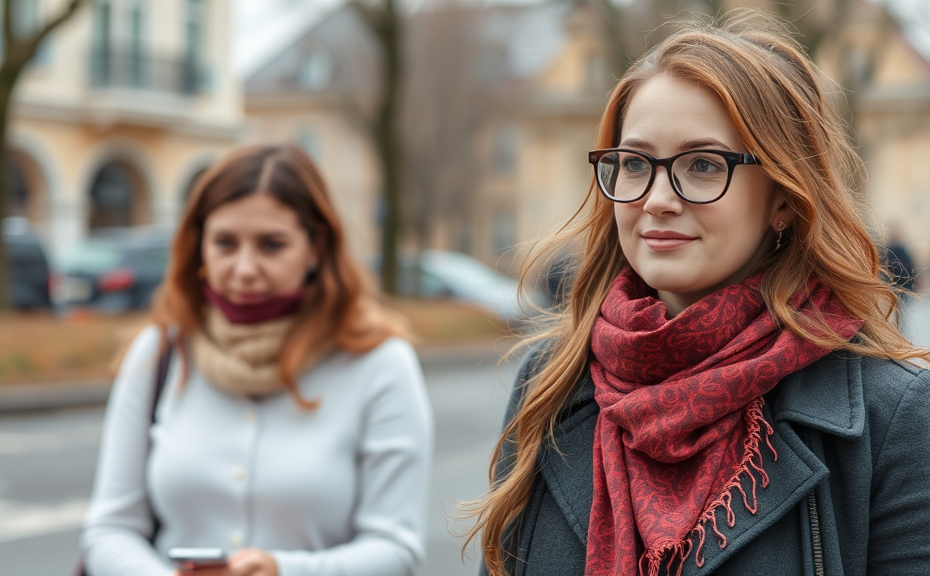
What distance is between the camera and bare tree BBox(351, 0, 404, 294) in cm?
2028

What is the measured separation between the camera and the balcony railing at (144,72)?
99.3ft

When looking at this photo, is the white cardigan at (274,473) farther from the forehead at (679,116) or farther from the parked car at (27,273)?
the parked car at (27,273)

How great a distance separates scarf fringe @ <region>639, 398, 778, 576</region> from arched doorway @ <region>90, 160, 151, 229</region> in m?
31.1

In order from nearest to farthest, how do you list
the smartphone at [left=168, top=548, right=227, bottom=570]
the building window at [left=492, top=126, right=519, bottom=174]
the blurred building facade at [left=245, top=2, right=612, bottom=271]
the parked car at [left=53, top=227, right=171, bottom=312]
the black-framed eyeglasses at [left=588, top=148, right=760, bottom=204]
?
the black-framed eyeglasses at [left=588, top=148, right=760, bottom=204]
the smartphone at [left=168, top=548, right=227, bottom=570]
the parked car at [left=53, top=227, right=171, bottom=312]
the blurred building facade at [left=245, top=2, right=612, bottom=271]
the building window at [left=492, top=126, right=519, bottom=174]

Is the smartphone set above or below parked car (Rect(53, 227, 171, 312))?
above

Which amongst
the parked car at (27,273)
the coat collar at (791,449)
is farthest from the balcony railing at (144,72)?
the coat collar at (791,449)

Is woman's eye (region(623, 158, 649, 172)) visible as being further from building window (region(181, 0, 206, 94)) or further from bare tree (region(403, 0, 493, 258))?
bare tree (region(403, 0, 493, 258))

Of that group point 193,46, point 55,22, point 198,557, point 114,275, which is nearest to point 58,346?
point 114,275

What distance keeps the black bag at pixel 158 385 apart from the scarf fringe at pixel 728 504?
5.64ft

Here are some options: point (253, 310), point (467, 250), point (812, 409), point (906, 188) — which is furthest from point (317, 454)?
point (467, 250)

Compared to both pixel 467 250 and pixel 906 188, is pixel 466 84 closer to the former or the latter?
pixel 467 250

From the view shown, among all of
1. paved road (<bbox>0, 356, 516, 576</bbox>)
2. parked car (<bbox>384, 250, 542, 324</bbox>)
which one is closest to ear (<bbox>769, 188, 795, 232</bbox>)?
paved road (<bbox>0, 356, 516, 576</bbox>)

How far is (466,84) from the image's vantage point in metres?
42.7

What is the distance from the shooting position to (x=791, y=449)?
1938 mm
